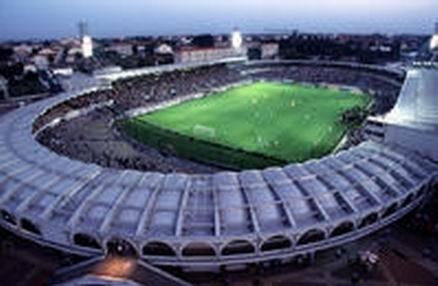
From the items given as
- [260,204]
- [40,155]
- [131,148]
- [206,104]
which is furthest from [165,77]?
[260,204]

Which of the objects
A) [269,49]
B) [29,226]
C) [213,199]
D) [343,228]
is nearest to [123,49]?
[269,49]

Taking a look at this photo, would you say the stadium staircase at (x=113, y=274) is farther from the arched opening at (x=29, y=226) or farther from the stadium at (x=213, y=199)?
the arched opening at (x=29, y=226)

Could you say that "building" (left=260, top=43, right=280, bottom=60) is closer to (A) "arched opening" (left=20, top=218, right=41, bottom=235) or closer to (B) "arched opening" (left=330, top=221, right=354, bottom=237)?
(B) "arched opening" (left=330, top=221, right=354, bottom=237)

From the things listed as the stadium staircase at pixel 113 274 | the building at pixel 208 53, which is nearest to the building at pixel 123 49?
the building at pixel 208 53

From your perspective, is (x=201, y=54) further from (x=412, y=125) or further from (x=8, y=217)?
(x=8, y=217)

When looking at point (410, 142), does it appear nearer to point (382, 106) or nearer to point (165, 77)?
point (382, 106)
